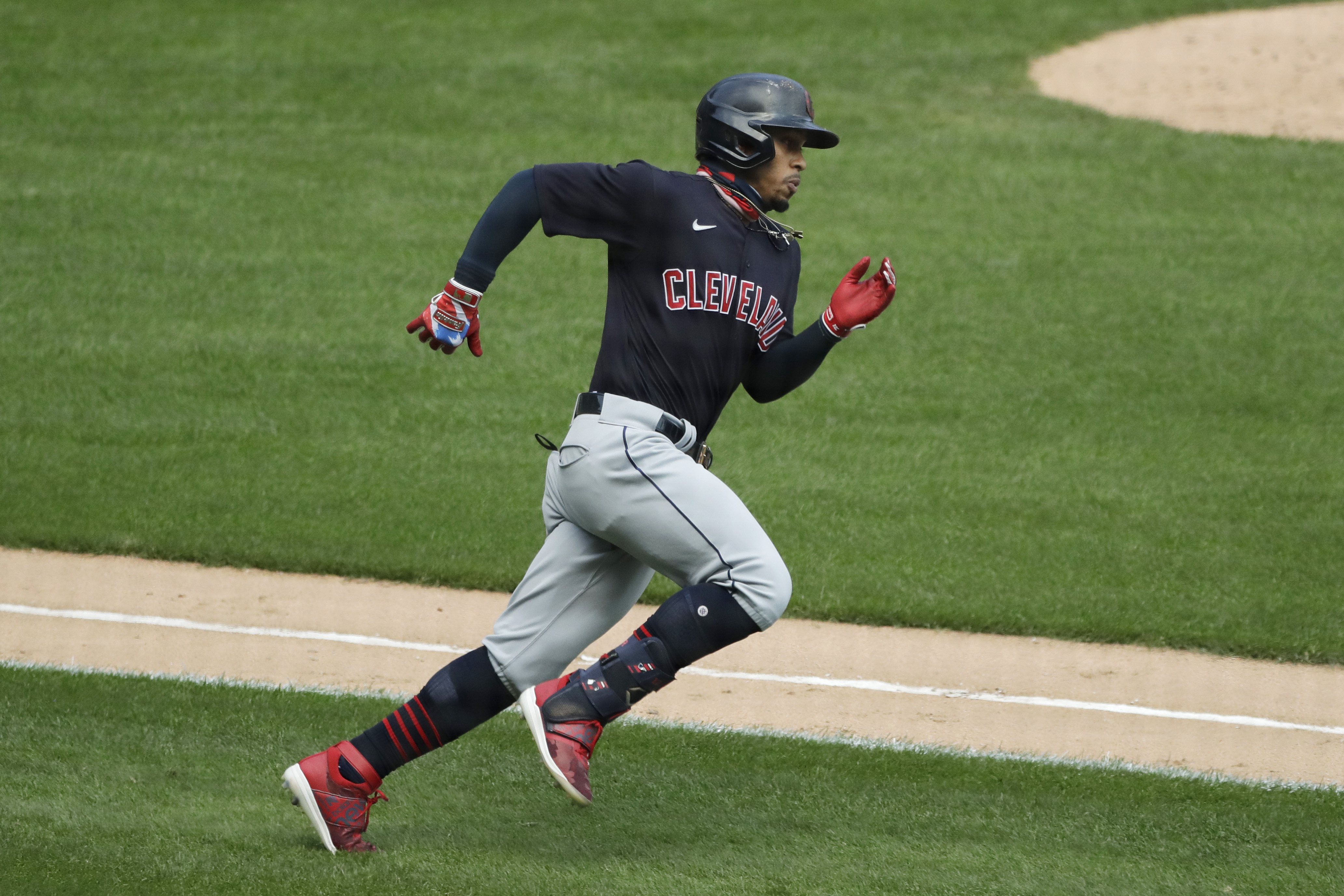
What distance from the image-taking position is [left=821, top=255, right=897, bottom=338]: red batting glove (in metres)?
4.73

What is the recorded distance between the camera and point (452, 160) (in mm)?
15992

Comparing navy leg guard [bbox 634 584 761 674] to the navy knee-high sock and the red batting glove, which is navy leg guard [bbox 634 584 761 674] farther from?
the red batting glove

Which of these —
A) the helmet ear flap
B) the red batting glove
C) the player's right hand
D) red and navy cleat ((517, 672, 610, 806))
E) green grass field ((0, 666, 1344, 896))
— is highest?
the helmet ear flap

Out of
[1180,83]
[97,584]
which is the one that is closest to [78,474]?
[97,584]

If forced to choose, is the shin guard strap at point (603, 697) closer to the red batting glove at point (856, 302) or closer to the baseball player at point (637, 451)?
the baseball player at point (637, 451)

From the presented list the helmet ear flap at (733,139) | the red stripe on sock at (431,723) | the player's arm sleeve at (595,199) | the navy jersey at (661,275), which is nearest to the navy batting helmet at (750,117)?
the helmet ear flap at (733,139)

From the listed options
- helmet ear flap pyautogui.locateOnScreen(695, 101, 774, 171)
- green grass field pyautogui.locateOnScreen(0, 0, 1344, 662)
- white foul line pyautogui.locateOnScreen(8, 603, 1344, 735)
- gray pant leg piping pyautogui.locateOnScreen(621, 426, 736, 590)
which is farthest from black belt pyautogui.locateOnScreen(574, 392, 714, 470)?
green grass field pyautogui.locateOnScreen(0, 0, 1344, 662)

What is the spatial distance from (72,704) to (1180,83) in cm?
1669

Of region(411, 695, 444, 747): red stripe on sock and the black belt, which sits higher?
the black belt

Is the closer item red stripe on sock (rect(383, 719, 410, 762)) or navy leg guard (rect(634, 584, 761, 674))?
navy leg guard (rect(634, 584, 761, 674))

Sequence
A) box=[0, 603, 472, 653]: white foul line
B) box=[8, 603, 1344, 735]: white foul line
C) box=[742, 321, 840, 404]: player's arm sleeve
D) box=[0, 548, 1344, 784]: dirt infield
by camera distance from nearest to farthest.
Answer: box=[742, 321, 840, 404]: player's arm sleeve < box=[0, 548, 1344, 784]: dirt infield < box=[8, 603, 1344, 735]: white foul line < box=[0, 603, 472, 653]: white foul line

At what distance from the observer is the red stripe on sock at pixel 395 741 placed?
4496 millimetres

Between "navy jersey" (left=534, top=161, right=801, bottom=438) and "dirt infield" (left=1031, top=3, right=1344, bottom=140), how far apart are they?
1450 centimetres

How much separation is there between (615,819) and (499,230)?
6.42ft
